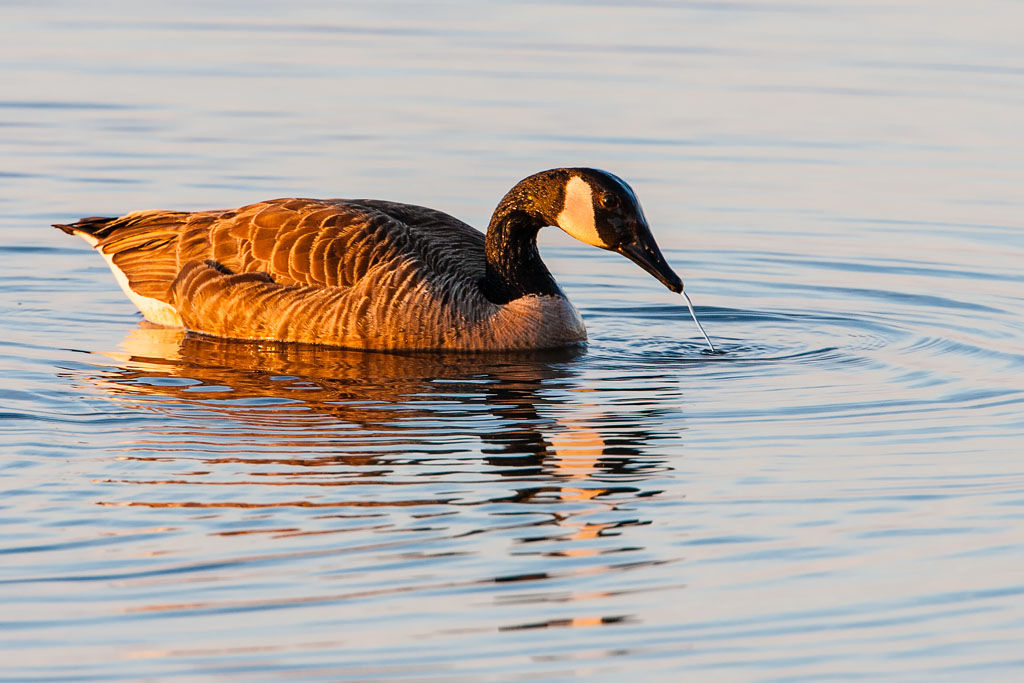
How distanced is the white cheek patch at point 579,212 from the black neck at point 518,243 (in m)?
0.15

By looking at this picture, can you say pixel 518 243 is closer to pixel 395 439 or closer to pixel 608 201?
pixel 608 201

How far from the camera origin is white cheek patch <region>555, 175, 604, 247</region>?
1372 cm

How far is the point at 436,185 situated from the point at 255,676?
12.5 meters

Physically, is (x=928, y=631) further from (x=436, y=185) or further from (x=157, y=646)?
(x=436, y=185)

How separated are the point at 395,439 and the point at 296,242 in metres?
3.76

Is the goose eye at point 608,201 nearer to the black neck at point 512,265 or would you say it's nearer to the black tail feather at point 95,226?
the black neck at point 512,265

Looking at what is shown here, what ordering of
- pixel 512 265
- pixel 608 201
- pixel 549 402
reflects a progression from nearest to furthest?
pixel 549 402
pixel 608 201
pixel 512 265

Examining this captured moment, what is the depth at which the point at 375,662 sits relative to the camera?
7051 millimetres

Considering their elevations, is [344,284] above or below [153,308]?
above

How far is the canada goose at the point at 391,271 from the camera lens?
13672mm

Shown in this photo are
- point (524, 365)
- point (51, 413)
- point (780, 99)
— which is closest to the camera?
point (51, 413)

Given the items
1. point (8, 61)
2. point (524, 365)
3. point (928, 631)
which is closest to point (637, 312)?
point (524, 365)

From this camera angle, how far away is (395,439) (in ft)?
34.8

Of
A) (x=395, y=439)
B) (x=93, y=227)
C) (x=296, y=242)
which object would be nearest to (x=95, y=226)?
(x=93, y=227)
